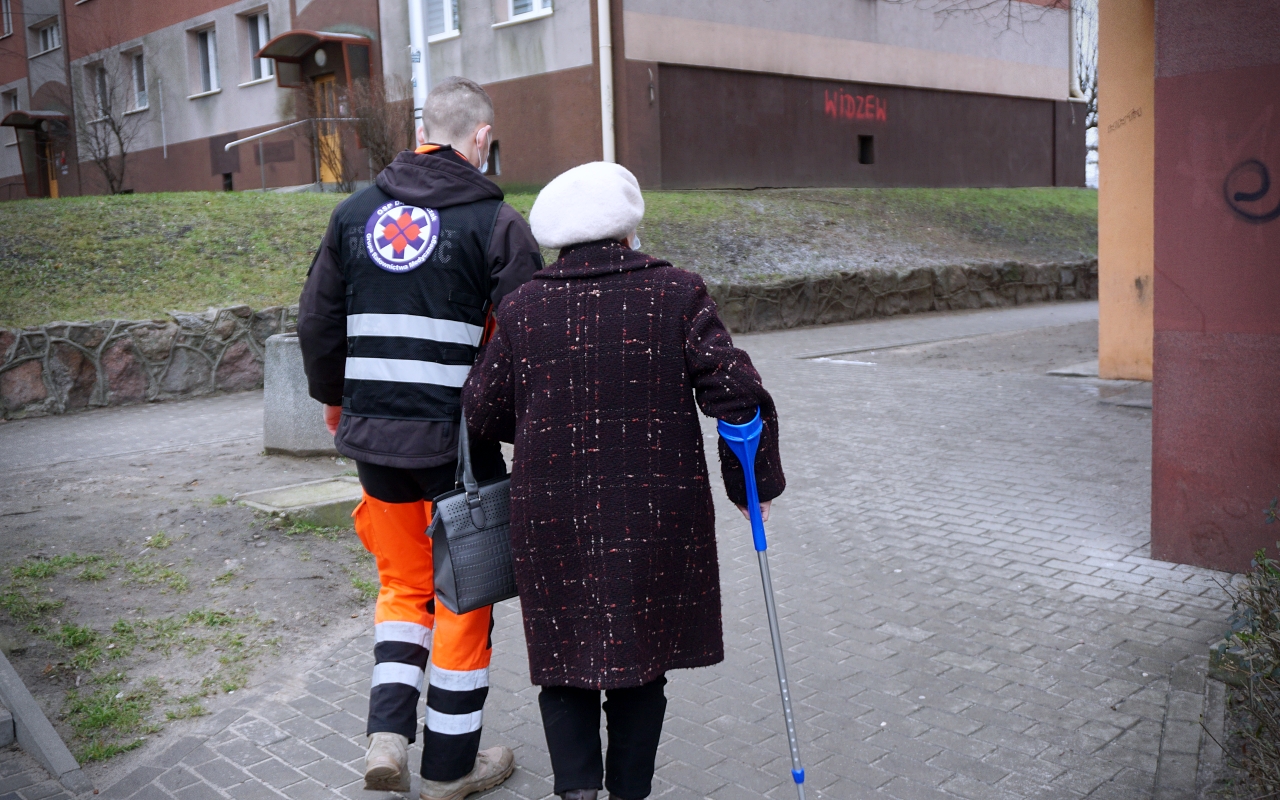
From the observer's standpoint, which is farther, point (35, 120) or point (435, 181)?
point (35, 120)

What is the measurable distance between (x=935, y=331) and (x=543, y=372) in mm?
13354

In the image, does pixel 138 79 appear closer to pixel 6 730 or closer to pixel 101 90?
pixel 101 90

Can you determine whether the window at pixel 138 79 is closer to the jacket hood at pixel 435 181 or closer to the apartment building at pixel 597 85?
the apartment building at pixel 597 85

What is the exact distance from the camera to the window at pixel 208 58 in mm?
27266

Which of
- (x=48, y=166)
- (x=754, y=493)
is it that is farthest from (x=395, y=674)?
(x=48, y=166)

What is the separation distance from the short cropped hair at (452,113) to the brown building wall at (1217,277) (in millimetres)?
3354

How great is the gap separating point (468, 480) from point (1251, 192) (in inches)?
149

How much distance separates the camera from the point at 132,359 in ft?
34.4

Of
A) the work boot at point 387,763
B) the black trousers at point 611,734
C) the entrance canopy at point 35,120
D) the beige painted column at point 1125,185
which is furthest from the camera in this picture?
the entrance canopy at point 35,120

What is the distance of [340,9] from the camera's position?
76.6 feet

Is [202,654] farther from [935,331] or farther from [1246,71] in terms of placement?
[935,331]

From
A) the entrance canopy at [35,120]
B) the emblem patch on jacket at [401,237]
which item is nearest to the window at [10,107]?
the entrance canopy at [35,120]

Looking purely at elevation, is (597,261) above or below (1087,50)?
below

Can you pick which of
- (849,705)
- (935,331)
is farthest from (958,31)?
(849,705)
